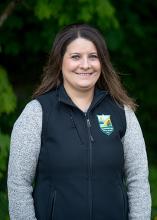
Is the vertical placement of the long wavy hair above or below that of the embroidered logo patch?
above

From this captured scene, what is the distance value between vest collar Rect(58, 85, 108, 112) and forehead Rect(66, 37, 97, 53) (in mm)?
→ 213

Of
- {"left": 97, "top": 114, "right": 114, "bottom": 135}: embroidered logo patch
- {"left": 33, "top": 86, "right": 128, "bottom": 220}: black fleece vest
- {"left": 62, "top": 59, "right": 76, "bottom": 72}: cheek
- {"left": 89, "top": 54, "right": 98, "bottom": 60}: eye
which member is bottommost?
{"left": 33, "top": 86, "right": 128, "bottom": 220}: black fleece vest

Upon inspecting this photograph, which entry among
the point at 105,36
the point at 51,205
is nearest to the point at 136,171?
the point at 51,205

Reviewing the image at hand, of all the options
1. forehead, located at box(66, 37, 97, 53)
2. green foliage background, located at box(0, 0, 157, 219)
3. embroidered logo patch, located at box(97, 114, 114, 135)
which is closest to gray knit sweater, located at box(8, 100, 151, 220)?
embroidered logo patch, located at box(97, 114, 114, 135)

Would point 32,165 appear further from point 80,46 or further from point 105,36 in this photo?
point 105,36

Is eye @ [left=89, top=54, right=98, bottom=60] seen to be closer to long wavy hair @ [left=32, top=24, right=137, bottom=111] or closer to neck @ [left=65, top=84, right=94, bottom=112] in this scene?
long wavy hair @ [left=32, top=24, right=137, bottom=111]

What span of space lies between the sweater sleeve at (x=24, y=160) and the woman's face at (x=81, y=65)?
233mm

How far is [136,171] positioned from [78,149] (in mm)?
359

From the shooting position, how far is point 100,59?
3213 mm

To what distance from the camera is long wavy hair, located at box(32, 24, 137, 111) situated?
3213 mm

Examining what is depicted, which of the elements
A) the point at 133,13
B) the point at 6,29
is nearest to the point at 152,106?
the point at 133,13

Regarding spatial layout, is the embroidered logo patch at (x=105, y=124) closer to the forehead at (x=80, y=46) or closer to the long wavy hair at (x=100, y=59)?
the long wavy hair at (x=100, y=59)

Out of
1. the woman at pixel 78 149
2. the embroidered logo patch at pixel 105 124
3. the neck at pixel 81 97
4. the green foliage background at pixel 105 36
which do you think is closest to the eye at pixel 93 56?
the woman at pixel 78 149

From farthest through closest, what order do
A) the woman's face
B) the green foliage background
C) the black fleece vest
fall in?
the green foliage background < the woman's face < the black fleece vest
